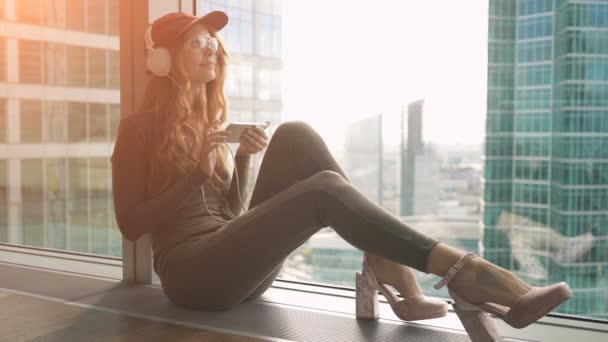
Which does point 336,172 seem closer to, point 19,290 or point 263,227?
point 263,227

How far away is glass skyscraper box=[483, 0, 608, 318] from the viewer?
2.10m

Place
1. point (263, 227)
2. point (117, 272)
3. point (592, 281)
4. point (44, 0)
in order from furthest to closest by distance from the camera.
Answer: point (44, 0) → point (117, 272) → point (592, 281) → point (263, 227)

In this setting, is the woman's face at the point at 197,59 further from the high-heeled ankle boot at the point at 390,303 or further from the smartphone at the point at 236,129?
the high-heeled ankle boot at the point at 390,303

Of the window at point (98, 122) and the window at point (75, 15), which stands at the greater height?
the window at point (75, 15)

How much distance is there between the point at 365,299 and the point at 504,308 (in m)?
0.50

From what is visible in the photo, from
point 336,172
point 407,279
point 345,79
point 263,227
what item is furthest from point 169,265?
point 345,79

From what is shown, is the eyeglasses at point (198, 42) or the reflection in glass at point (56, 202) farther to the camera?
the reflection in glass at point (56, 202)

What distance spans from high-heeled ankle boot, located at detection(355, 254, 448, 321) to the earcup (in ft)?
2.87

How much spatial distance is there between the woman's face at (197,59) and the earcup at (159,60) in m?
0.06

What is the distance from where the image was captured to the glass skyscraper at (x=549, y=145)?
2.10 meters

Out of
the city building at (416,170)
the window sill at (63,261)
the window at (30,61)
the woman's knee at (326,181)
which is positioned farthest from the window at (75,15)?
the woman's knee at (326,181)

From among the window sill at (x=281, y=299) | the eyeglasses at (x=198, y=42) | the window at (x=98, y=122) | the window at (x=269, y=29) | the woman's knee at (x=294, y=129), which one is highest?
the window at (x=269, y=29)

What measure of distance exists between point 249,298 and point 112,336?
51 cm

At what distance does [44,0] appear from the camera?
269cm
